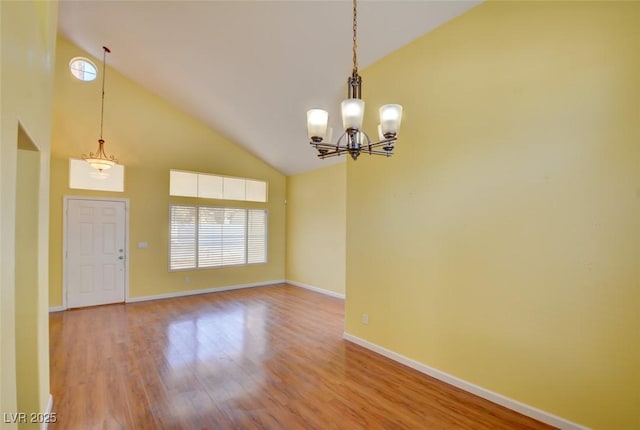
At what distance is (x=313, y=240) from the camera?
7.19 m

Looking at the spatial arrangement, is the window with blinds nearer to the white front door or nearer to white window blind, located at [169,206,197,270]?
white window blind, located at [169,206,197,270]

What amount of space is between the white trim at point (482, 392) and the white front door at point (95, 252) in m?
5.09

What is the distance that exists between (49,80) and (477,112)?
3.76 meters

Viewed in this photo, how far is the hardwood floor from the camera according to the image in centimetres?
238

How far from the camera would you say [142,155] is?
19.8 feet

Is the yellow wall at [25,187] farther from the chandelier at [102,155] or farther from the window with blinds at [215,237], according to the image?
the window with blinds at [215,237]

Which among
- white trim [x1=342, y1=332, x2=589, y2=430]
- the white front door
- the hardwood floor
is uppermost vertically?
the white front door

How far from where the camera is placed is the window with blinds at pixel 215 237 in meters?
6.45

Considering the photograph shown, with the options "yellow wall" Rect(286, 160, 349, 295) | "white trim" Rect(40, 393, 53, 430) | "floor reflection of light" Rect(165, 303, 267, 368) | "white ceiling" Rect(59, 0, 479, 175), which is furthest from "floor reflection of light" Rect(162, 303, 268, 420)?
"white ceiling" Rect(59, 0, 479, 175)

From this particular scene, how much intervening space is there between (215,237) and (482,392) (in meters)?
5.97

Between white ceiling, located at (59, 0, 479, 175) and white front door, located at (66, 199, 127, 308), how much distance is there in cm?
263

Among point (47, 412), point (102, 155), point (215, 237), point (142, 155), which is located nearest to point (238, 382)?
point (47, 412)

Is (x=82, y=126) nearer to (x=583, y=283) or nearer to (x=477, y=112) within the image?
(x=477, y=112)

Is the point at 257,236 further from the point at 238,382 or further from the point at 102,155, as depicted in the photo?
the point at 238,382
